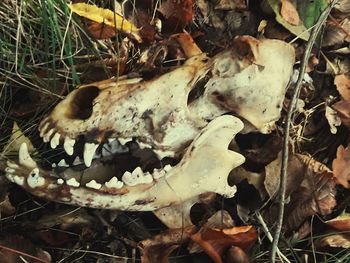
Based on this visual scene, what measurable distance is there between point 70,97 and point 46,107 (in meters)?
0.36

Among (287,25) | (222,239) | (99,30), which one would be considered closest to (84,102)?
(99,30)

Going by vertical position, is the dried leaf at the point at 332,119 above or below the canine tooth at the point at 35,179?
below

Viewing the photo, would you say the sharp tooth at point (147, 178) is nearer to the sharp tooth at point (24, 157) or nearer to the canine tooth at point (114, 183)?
the canine tooth at point (114, 183)

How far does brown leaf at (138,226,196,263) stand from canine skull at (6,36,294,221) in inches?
5.2

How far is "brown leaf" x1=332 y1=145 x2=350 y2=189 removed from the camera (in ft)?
6.61

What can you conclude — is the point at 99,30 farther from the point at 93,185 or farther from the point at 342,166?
the point at 342,166

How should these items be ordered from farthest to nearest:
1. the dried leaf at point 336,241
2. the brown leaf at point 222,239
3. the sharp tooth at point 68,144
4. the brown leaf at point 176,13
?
the brown leaf at point 176,13, the dried leaf at point 336,241, the brown leaf at point 222,239, the sharp tooth at point 68,144

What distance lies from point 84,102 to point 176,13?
59cm

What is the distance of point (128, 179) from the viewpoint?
63.1 inches

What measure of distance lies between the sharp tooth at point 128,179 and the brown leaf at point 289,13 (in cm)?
88

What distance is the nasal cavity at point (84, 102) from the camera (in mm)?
1654

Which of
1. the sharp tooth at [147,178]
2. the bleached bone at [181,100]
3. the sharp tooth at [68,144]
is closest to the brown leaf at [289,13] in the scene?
the bleached bone at [181,100]

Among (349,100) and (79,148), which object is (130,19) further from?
(349,100)

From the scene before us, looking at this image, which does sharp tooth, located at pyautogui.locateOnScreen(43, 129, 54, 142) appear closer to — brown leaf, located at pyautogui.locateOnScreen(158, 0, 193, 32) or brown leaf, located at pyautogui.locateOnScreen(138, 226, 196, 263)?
brown leaf, located at pyautogui.locateOnScreen(138, 226, 196, 263)
